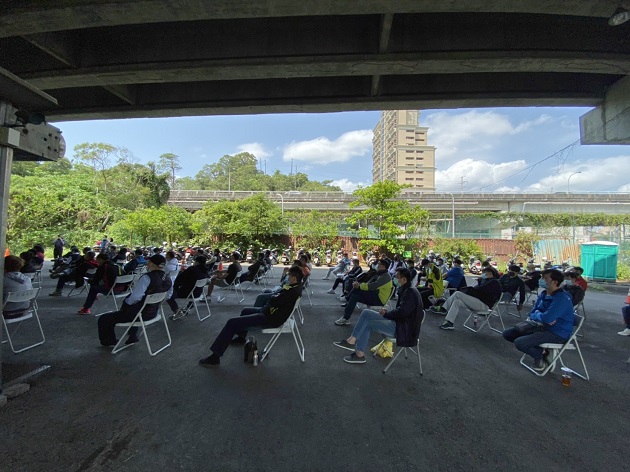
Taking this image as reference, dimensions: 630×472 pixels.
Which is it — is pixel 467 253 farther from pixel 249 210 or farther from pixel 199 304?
pixel 199 304

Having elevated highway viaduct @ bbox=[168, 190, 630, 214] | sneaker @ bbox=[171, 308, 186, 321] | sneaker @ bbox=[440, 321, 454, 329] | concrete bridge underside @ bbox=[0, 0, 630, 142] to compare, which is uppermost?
elevated highway viaduct @ bbox=[168, 190, 630, 214]

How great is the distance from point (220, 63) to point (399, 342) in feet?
17.5

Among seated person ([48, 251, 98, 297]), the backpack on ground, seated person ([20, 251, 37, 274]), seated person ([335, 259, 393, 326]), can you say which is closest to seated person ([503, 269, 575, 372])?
seated person ([335, 259, 393, 326])

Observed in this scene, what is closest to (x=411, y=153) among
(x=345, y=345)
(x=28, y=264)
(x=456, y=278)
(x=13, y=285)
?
(x=456, y=278)

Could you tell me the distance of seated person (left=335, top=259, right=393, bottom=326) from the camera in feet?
19.0

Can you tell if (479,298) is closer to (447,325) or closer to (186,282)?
(447,325)

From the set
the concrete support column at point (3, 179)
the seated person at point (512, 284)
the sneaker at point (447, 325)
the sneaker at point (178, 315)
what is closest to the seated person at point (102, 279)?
the sneaker at point (178, 315)

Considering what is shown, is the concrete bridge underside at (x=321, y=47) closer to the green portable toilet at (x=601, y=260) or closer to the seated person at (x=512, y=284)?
Result: the seated person at (x=512, y=284)

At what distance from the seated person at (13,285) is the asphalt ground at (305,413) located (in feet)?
1.93

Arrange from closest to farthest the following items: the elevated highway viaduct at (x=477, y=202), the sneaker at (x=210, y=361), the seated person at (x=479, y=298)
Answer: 1. the sneaker at (x=210, y=361)
2. the seated person at (x=479, y=298)
3. the elevated highway viaduct at (x=477, y=202)

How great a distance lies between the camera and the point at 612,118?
6.64 metres

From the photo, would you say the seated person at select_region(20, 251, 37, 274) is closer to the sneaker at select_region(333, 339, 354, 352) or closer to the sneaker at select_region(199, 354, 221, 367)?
the sneaker at select_region(199, 354, 221, 367)

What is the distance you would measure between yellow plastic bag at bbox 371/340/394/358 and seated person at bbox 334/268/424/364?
364 millimetres

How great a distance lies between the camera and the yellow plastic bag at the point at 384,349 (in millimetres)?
4543
